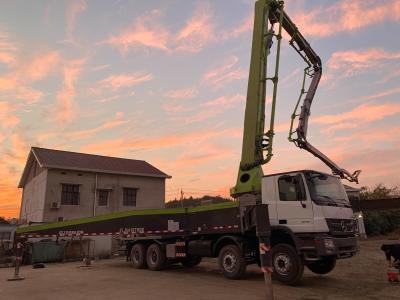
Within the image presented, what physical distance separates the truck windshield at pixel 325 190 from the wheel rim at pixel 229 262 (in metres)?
3.42

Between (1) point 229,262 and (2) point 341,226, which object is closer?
(2) point 341,226

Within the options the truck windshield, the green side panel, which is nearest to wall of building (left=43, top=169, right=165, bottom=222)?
the green side panel

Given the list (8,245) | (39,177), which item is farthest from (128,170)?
(8,245)

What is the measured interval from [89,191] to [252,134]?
21261 mm

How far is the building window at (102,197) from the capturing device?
102 ft

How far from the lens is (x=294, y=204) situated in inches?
428

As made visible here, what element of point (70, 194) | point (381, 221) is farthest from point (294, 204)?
point (381, 221)

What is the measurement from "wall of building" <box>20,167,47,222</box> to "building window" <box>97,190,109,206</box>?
4.31m

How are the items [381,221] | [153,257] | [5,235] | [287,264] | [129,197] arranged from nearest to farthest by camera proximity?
1. [287,264]
2. [153,257]
3. [5,235]
4. [129,197]
5. [381,221]

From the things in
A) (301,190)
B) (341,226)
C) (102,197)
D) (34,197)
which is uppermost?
(34,197)

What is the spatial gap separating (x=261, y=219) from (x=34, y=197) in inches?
1119

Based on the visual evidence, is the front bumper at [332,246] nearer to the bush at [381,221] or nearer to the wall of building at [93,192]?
the wall of building at [93,192]

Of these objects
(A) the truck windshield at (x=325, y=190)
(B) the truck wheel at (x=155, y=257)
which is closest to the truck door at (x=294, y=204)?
(A) the truck windshield at (x=325, y=190)

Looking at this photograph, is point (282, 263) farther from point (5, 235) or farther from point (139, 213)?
point (5, 235)
